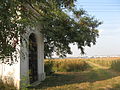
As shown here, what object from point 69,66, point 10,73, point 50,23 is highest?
point 50,23

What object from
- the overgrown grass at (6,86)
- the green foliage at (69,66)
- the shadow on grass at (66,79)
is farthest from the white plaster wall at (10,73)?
the green foliage at (69,66)

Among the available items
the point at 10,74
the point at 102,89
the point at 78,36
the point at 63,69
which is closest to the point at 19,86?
the point at 10,74

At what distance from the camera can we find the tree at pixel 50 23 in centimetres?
482

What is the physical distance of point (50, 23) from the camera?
15789mm

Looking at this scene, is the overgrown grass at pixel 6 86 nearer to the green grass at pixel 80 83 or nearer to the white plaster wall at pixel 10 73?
the white plaster wall at pixel 10 73

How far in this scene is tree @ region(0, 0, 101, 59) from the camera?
4.82 meters

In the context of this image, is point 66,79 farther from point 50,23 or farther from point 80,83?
point 50,23

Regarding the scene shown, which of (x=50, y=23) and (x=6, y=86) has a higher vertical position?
(x=50, y=23)

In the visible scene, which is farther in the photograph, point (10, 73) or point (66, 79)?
point (66, 79)

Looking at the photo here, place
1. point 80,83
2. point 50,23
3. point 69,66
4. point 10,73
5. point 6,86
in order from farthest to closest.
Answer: point 69,66 < point 50,23 < point 80,83 < point 10,73 < point 6,86

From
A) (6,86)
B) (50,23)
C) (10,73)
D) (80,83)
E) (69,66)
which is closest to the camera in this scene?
(6,86)

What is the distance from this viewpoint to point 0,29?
15.7 ft

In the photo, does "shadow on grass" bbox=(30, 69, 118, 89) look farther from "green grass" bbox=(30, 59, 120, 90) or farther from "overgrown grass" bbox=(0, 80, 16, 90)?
"overgrown grass" bbox=(0, 80, 16, 90)

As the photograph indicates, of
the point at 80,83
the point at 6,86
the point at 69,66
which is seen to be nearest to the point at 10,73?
the point at 6,86
